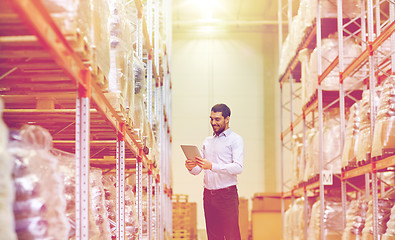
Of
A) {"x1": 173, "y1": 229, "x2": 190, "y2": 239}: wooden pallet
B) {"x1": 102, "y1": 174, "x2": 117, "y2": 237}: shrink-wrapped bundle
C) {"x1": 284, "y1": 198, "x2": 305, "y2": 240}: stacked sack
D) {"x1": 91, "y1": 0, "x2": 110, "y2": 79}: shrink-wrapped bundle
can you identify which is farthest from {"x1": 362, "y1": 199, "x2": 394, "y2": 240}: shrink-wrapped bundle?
{"x1": 173, "y1": 229, "x2": 190, "y2": 239}: wooden pallet

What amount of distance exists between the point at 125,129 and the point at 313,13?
655 centimetres

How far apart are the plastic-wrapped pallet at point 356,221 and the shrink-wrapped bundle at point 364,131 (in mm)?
658

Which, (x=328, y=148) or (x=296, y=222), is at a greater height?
(x=328, y=148)

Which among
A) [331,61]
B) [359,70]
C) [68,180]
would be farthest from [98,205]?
[331,61]

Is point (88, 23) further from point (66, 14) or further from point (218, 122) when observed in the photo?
point (218, 122)

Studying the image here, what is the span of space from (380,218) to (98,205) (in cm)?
385

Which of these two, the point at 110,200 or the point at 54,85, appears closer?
the point at 54,85

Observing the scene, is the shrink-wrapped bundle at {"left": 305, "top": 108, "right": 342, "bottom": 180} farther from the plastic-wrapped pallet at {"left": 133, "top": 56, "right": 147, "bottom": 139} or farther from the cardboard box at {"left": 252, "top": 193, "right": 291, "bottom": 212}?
the cardboard box at {"left": 252, "top": 193, "right": 291, "bottom": 212}

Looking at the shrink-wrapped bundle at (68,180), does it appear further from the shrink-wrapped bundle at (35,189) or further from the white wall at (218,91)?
the white wall at (218,91)

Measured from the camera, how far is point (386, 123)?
684 centimetres

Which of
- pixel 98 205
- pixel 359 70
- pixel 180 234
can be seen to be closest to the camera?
pixel 98 205

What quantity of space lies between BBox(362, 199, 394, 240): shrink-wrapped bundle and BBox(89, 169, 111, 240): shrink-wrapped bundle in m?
3.59

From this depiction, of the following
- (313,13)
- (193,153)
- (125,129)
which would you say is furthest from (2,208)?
(313,13)

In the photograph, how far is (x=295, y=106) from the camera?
20391mm
